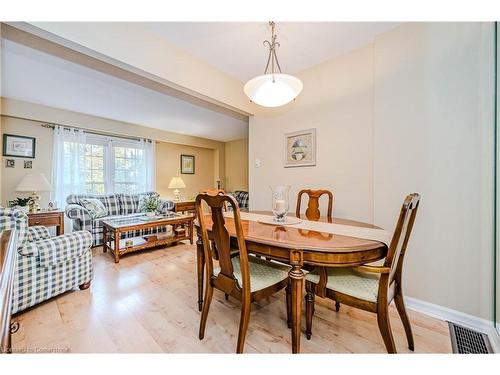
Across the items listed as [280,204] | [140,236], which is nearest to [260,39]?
[280,204]

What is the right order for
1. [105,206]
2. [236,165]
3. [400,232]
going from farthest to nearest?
1. [236,165]
2. [105,206]
3. [400,232]

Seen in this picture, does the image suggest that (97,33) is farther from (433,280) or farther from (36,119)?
(433,280)

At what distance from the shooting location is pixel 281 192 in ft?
5.90

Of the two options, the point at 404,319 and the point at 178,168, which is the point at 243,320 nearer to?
the point at 404,319

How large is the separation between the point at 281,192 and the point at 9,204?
4.21 m

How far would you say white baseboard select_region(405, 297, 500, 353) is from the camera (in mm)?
1430

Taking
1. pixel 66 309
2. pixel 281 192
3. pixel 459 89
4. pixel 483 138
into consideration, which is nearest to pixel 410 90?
pixel 459 89

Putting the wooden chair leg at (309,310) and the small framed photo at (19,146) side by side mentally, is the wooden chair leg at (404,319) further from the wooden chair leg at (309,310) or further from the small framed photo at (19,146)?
the small framed photo at (19,146)

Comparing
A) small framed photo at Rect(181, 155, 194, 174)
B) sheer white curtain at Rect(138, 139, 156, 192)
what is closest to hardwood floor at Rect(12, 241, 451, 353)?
sheer white curtain at Rect(138, 139, 156, 192)

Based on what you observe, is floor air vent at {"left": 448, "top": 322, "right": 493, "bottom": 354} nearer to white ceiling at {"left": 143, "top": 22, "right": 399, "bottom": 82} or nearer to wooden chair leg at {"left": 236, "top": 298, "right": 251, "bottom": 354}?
wooden chair leg at {"left": 236, "top": 298, "right": 251, "bottom": 354}

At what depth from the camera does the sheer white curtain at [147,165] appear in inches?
197

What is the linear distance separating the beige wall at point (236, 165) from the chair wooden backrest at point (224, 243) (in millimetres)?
4856

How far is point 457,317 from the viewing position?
1598mm

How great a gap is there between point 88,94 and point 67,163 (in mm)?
1559
